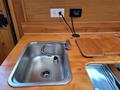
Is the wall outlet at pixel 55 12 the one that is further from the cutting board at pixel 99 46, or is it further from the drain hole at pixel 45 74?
the drain hole at pixel 45 74

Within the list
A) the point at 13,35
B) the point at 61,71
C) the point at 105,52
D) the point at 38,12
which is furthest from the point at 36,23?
the point at 105,52

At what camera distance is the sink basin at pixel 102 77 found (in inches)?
27.0

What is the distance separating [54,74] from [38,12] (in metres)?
0.56

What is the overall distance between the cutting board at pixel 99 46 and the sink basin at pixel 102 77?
92 millimetres

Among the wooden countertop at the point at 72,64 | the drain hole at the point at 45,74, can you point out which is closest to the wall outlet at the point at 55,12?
the wooden countertop at the point at 72,64

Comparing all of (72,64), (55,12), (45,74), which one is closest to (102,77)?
(72,64)

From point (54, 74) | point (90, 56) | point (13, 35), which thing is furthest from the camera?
point (13, 35)

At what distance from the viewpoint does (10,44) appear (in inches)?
50.5

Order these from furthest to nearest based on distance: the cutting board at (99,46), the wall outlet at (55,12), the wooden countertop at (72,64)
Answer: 1. the wall outlet at (55,12)
2. the cutting board at (99,46)
3. the wooden countertop at (72,64)

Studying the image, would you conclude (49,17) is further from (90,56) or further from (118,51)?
(118,51)

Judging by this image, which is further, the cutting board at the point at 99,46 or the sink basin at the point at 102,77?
the cutting board at the point at 99,46

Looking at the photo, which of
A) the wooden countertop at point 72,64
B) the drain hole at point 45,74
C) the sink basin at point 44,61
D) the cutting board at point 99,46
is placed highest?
the cutting board at point 99,46

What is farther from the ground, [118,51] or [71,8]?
[71,8]

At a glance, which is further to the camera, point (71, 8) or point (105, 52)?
point (71, 8)
